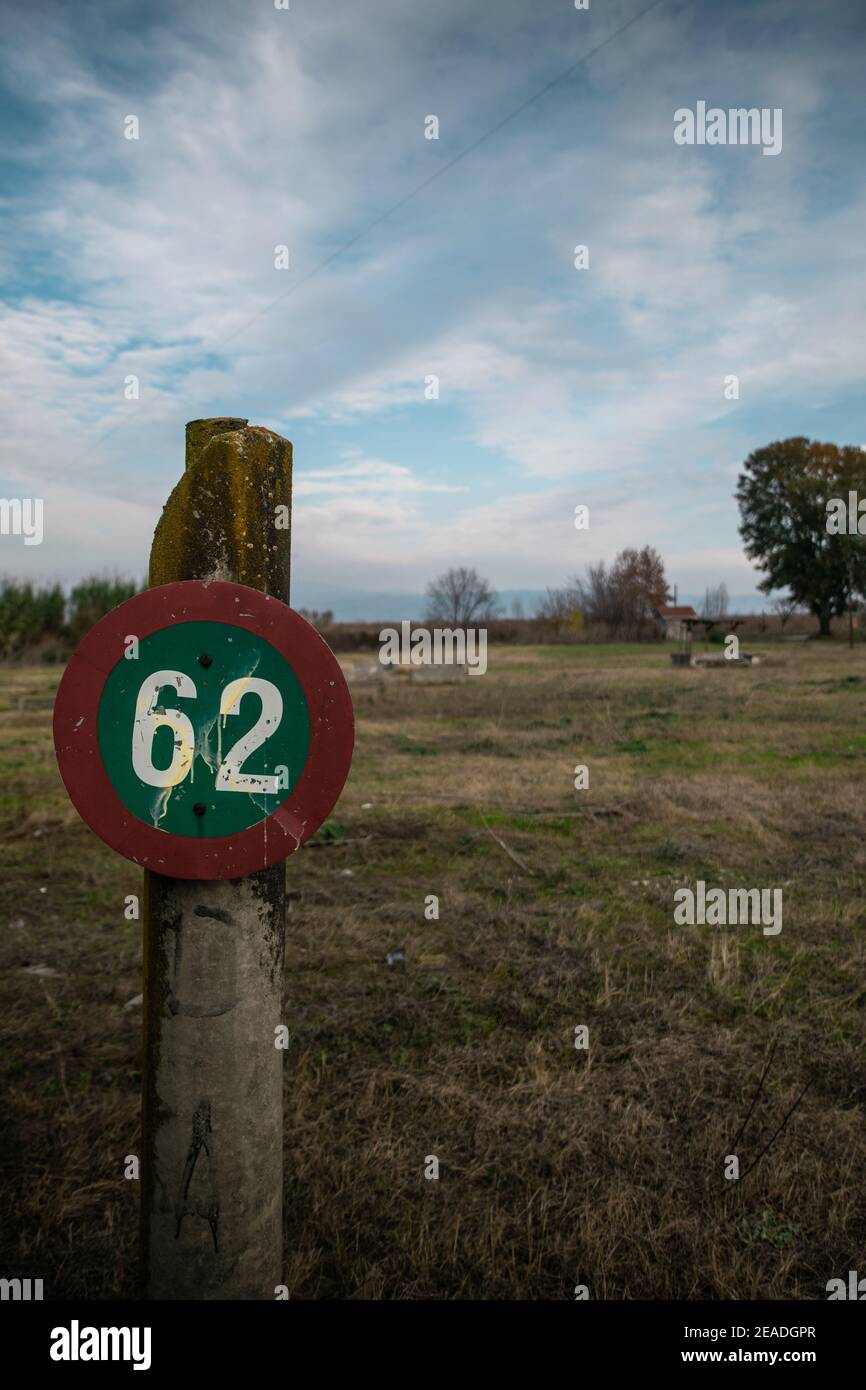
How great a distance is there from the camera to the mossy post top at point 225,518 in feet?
6.16

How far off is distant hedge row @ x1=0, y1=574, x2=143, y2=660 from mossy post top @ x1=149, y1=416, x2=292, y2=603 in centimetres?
3762

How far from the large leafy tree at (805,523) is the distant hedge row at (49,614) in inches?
1503

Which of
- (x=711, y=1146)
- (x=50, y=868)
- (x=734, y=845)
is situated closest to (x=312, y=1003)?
(x=711, y=1146)

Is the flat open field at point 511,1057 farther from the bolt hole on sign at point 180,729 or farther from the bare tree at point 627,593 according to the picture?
the bare tree at point 627,593

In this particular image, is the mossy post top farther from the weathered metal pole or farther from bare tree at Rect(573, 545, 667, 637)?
bare tree at Rect(573, 545, 667, 637)

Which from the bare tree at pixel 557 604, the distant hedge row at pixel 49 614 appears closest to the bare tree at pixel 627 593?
the bare tree at pixel 557 604

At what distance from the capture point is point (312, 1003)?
A: 403 centimetres

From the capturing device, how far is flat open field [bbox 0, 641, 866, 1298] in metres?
2.49

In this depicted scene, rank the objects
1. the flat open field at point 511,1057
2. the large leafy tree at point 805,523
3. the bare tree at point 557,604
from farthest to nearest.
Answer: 1. the bare tree at point 557,604
2. the large leafy tree at point 805,523
3. the flat open field at point 511,1057

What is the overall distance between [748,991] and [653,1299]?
2.01 meters

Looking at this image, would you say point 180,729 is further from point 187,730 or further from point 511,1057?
point 511,1057

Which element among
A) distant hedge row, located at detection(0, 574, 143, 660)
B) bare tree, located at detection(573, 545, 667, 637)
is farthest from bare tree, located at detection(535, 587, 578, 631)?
distant hedge row, located at detection(0, 574, 143, 660)

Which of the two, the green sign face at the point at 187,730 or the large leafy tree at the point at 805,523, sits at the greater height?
the large leafy tree at the point at 805,523
